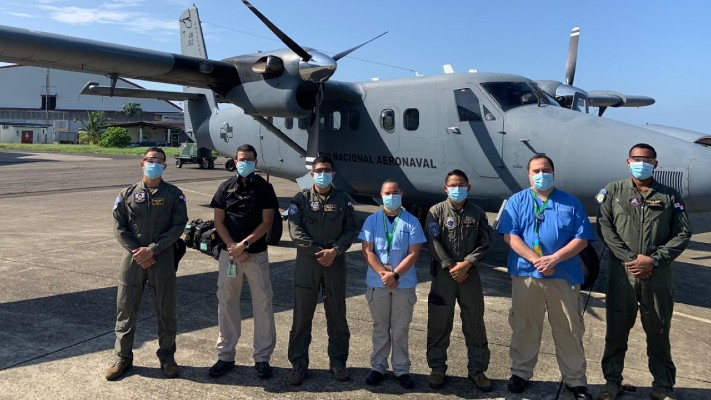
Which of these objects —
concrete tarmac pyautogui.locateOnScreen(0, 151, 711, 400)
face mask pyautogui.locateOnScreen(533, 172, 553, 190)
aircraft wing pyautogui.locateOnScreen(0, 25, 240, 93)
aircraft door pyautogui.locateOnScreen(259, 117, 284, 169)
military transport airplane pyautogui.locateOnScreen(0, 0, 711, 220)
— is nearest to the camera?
concrete tarmac pyautogui.locateOnScreen(0, 151, 711, 400)

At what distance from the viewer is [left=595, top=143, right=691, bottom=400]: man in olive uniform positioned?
13.5 feet

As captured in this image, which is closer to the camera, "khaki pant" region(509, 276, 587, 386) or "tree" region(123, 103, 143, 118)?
"khaki pant" region(509, 276, 587, 386)

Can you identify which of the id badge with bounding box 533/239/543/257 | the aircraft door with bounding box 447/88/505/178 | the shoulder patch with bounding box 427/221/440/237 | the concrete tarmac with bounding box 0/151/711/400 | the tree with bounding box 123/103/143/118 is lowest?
the concrete tarmac with bounding box 0/151/711/400

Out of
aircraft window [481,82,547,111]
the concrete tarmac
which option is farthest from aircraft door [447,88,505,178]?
the concrete tarmac

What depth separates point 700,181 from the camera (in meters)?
6.40

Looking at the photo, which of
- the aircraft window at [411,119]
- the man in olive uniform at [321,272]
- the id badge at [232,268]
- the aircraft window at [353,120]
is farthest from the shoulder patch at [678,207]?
the aircraft window at [353,120]

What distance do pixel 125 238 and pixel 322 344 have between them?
2154 millimetres

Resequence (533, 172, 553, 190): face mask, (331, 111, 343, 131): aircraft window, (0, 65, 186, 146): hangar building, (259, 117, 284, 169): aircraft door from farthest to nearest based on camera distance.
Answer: (0, 65, 186, 146): hangar building
(259, 117, 284, 169): aircraft door
(331, 111, 343, 131): aircraft window
(533, 172, 553, 190): face mask

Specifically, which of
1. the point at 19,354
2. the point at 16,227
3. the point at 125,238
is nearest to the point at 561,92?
the point at 125,238

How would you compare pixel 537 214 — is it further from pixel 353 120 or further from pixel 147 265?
pixel 353 120

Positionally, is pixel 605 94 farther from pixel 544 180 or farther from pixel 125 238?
pixel 125 238

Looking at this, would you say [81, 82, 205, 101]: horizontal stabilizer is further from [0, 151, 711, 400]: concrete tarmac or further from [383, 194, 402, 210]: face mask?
[383, 194, 402, 210]: face mask

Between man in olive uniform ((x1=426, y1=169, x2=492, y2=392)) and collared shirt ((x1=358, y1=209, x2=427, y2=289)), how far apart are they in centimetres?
17

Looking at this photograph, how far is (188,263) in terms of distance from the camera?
8422 mm
